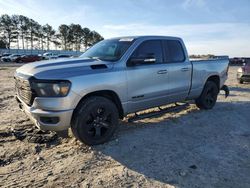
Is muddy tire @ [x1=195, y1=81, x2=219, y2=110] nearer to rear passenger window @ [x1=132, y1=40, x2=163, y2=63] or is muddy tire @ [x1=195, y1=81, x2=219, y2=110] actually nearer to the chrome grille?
rear passenger window @ [x1=132, y1=40, x2=163, y2=63]

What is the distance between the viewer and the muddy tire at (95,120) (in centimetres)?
520

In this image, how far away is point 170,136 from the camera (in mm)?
6160

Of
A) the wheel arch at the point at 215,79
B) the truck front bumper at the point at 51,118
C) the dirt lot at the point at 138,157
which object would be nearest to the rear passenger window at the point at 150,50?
the dirt lot at the point at 138,157

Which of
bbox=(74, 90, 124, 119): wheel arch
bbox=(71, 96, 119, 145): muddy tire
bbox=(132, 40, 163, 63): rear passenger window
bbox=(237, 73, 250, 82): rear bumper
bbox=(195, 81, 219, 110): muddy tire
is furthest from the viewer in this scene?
bbox=(237, 73, 250, 82): rear bumper

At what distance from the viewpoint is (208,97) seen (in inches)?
343

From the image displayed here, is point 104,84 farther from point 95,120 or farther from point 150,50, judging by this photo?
point 150,50

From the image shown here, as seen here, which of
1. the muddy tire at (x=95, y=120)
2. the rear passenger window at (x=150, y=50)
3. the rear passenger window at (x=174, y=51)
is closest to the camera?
the muddy tire at (x=95, y=120)

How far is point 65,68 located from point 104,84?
0.74m

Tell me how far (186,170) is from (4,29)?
9249 cm

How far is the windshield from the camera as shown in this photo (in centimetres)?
612

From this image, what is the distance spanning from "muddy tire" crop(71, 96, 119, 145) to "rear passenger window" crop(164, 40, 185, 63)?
7.21ft

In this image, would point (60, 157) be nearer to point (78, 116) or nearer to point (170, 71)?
point (78, 116)

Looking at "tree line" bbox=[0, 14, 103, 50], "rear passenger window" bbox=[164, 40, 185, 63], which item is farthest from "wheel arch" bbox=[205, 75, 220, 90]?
"tree line" bbox=[0, 14, 103, 50]

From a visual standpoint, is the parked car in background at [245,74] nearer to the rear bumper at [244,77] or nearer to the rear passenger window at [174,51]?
the rear bumper at [244,77]
